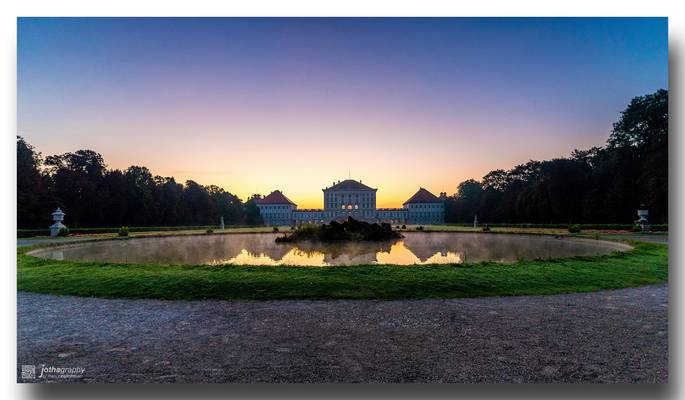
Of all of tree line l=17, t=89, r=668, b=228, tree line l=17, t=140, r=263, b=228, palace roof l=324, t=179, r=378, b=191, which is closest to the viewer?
tree line l=17, t=89, r=668, b=228

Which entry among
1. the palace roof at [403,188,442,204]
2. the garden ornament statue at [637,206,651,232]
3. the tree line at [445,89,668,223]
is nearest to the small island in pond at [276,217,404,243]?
the tree line at [445,89,668,223]

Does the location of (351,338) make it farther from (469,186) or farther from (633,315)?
(469,186)

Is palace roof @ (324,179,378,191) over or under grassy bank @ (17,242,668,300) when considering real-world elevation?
over

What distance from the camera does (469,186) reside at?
53.1m

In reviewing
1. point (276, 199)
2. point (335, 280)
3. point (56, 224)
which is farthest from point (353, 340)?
point (276, 199)

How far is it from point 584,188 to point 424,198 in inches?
1401

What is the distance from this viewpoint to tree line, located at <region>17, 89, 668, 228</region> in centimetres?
1496

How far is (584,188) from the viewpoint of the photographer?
30078 mm

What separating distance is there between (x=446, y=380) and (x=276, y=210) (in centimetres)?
7111

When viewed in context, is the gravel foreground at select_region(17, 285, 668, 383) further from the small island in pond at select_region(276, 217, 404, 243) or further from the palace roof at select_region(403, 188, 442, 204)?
the palace roof at select_region(403, 188, 442, 204)

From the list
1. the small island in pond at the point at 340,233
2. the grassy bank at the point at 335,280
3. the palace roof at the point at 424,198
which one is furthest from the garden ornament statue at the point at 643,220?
the palace roof at the point at 424,198

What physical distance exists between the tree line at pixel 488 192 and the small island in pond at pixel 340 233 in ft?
29.1

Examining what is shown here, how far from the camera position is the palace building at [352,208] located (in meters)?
63.2

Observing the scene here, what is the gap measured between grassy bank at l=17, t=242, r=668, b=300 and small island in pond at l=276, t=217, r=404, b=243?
830 centimetres
